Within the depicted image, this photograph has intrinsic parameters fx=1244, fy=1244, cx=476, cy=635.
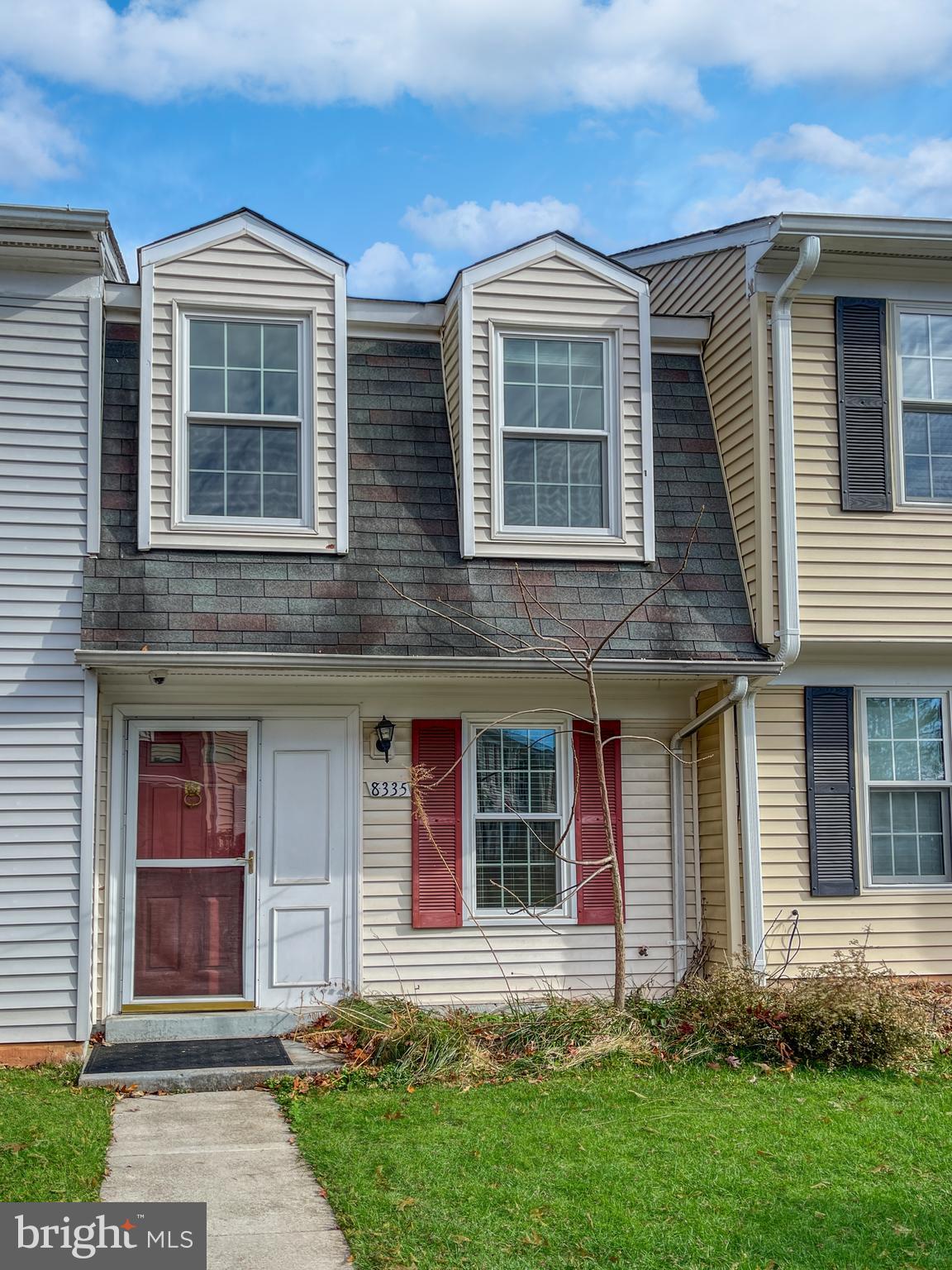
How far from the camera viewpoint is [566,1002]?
8078 mm

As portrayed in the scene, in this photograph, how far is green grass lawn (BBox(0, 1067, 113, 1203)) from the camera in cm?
516

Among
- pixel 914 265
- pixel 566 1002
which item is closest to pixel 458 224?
pixel 914 265

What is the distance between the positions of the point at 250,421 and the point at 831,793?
5106 mm

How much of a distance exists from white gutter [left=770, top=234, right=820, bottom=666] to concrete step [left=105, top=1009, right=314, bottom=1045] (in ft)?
14.4

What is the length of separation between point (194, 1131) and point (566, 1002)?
266cm

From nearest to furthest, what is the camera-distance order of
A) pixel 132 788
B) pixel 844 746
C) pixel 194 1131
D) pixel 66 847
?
pixel 194 1131, pixel 66 847, pixel 132 788, pixel 844 746

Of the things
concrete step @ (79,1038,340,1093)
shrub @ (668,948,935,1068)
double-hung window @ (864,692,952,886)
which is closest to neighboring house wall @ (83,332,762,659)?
double-hung window @ (864,692,952,886)

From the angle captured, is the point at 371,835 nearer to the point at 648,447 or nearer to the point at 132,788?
the point at 132,788

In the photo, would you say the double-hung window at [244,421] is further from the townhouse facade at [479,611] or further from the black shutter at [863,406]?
the black shutter at [863,406]

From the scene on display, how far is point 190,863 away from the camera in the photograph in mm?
8867

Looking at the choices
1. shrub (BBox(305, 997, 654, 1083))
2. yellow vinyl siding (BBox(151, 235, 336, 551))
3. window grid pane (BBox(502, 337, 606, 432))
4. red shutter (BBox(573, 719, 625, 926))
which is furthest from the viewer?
window grid pane (BBox(502, 337, 606, 432))

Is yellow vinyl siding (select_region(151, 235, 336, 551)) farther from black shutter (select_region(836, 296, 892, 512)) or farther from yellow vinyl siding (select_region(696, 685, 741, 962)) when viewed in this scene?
black shutter (select_region(836, 296, 892, 512))

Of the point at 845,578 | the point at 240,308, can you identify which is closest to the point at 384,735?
the point at 240,308

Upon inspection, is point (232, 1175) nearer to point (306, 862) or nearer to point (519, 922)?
point (306, 862)
